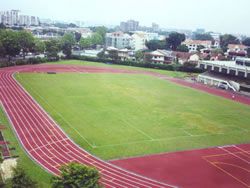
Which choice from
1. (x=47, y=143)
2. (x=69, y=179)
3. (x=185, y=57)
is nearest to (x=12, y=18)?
(x=185, y=57)

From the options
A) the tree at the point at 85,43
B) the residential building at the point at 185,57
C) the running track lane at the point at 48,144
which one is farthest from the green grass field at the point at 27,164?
the tree at the point at 85,43

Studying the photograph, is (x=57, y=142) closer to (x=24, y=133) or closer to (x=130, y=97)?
(x=24, y=133)

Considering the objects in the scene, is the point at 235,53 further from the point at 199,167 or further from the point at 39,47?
the point at 199,167

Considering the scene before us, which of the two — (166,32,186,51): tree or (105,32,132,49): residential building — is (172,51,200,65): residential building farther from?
(105,32,132,49): residential building

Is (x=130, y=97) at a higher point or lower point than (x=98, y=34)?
lower

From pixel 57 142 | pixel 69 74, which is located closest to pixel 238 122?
pixel 57 142

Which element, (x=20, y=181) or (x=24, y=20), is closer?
(x=20, y=181)

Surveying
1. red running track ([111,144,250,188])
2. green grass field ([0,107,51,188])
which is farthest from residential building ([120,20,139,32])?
red running track ([111,144,250,188])

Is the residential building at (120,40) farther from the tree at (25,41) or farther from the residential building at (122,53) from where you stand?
the tree at (25,41)
